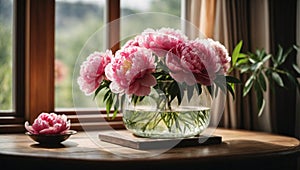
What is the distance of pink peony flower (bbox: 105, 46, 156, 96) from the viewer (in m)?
1.70

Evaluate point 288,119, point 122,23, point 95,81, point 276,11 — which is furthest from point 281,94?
point 95,81

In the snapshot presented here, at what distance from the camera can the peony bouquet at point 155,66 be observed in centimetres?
172

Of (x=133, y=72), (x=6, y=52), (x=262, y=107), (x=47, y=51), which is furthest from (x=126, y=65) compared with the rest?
(x=262, y=107)

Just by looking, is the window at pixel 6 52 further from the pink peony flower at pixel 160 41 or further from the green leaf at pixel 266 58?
the green leaf at pixel 266 58

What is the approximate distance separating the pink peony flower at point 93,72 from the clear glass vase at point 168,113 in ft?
0.45

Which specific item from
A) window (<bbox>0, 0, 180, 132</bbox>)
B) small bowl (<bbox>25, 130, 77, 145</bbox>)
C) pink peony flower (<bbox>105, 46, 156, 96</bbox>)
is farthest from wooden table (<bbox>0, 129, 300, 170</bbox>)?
window (<bbox>0, 0, 180, 132</bbox>)

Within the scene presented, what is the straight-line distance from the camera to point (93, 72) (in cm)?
183

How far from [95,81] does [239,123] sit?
898mm

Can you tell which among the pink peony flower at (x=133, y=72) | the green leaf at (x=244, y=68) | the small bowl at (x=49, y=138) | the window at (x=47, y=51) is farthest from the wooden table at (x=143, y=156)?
the green leaf at (x=244, y=68)

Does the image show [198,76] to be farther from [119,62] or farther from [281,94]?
[281,94]

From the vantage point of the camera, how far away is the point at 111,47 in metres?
2.41

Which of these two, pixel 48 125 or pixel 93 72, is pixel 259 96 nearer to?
pixel 93 72

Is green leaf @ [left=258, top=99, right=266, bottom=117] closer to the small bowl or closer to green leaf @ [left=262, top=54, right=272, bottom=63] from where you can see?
green leaf @ [left=262, top=54, right=272, bottom=63]

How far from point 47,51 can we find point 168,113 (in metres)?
0.70
